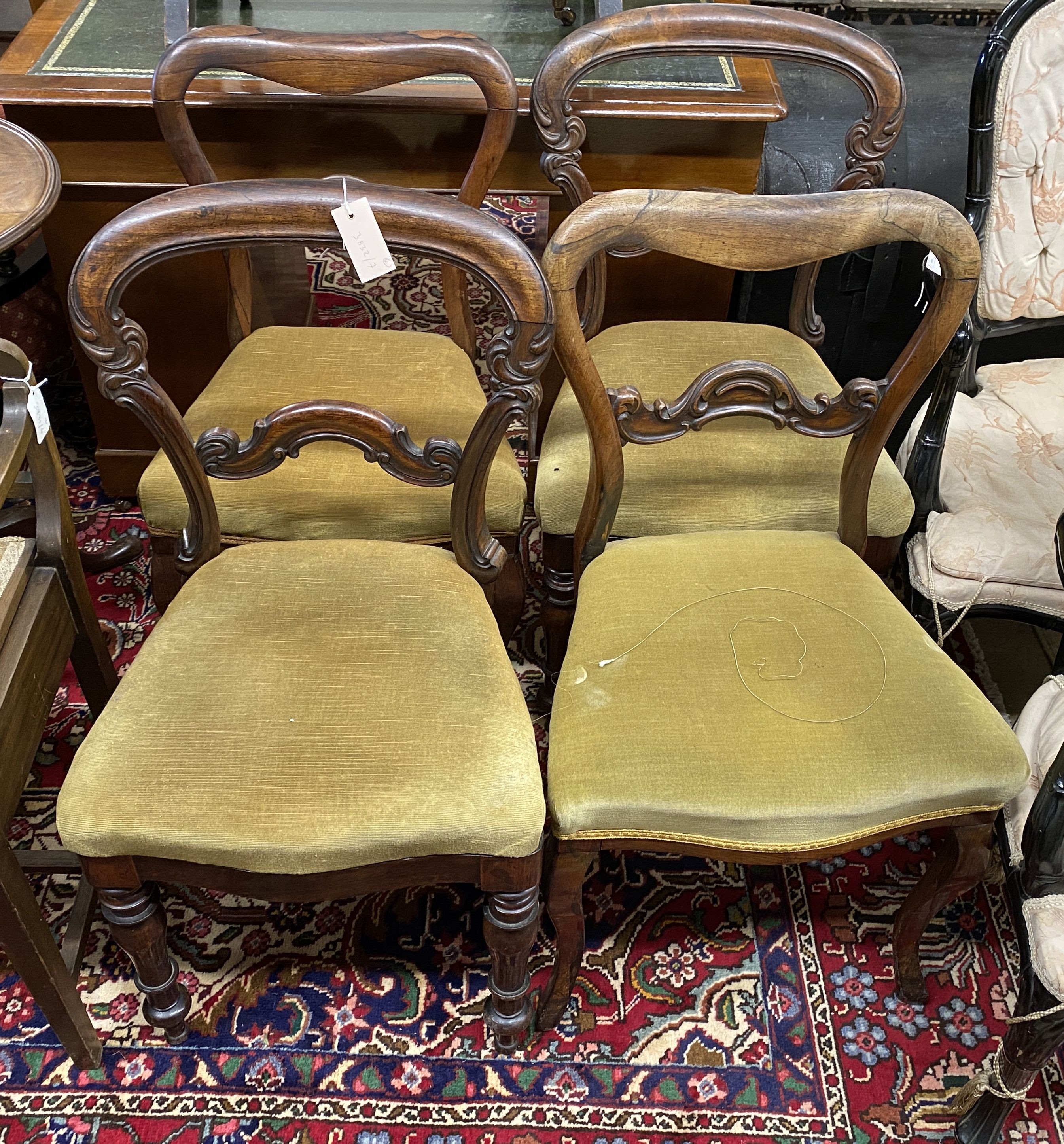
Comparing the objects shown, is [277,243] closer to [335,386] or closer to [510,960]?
[335,386]

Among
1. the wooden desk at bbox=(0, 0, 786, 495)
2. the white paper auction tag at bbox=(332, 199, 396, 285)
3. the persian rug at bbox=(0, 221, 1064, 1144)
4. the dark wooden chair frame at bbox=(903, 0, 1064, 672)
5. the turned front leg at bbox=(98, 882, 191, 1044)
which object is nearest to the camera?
the white paper auction tag at bbox=(332, 199, 396, 285)

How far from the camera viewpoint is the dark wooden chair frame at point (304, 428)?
1.02 metres

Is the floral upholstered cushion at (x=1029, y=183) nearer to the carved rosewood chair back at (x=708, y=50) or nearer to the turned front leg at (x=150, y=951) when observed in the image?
the carved rosewood chair back at (x=708, y=50)

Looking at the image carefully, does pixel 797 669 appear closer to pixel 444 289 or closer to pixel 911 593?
pixel 911 593

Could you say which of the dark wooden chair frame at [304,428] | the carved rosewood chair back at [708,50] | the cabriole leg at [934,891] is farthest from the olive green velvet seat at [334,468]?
the cabriole leg at [934,891]

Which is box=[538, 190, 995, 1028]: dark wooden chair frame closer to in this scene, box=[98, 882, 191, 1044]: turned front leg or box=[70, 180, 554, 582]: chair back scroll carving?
box=[70, 180, 554, 582]: chair back scroll carving

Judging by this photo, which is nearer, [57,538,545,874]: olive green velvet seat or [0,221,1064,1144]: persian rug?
[57,538,545,874]: olive green velvet seat

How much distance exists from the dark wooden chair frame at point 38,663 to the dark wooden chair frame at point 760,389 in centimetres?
57

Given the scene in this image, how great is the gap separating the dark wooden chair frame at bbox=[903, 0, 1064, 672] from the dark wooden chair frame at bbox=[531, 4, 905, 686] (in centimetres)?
9

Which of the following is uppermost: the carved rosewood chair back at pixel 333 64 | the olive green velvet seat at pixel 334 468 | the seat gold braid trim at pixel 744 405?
the carved rosewood chair back at pixel 333 64

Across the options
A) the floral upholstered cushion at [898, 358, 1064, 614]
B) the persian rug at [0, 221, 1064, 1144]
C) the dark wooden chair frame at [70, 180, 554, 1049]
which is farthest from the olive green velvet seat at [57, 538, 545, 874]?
the floral upholstered cushion at [898, 358, 1064, 614]

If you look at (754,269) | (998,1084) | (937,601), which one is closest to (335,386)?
(754,269)

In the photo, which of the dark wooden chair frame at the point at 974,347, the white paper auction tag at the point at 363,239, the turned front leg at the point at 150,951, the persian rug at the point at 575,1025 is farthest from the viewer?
the dark wooden chair frame at the point at 974,347

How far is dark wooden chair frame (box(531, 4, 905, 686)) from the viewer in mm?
1368
